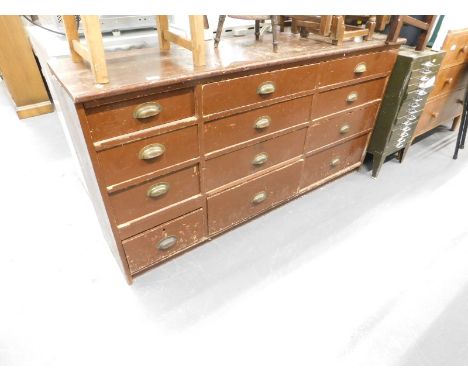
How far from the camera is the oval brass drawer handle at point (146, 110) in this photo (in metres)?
1.10

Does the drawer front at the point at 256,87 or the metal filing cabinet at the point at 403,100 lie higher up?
the drawer front at the point at 256,87

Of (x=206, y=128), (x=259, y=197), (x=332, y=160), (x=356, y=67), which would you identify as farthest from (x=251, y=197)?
(x=356, y=67)

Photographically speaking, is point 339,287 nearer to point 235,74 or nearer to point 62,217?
point 235,74

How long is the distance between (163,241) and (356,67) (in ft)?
4.70

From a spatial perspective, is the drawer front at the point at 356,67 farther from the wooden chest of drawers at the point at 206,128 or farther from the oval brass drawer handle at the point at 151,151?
the oval brass drawer handle at the point at 151,151

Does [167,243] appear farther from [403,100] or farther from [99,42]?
[403,100]

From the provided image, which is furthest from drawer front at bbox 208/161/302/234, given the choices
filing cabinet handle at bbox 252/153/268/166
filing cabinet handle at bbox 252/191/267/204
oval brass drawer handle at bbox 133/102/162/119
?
oval brass drawer handle at bbox 133/102/162/119

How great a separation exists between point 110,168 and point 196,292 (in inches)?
A: 30.0

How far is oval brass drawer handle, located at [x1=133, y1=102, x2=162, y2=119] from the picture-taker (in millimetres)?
1098

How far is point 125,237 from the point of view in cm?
137

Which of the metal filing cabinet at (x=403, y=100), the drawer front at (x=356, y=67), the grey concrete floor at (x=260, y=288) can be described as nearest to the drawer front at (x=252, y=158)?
the drawer front at (x=356, y=67)

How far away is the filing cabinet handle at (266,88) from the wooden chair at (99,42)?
0.29 meters

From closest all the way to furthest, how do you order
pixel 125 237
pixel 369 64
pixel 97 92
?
pixel 97 92
pixel 125 237
pixel 369 64

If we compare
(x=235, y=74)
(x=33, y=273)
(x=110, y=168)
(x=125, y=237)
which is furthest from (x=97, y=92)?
(x=33, y=273)
